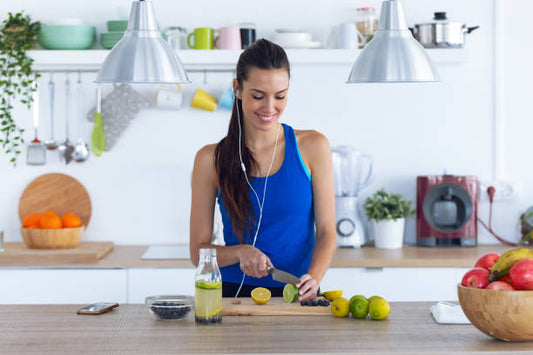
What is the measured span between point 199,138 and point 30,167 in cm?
86

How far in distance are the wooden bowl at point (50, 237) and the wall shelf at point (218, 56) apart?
0.80 m

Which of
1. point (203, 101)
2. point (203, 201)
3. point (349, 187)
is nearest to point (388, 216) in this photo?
point (349, 187)

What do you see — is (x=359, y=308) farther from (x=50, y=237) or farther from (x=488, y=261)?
(x=50, y=237)

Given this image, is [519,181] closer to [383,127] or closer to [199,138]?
[383,127]

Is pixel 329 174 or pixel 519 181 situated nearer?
pixel 329 174

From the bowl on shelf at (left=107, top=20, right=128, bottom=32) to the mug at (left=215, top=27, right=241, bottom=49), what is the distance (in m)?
0.45

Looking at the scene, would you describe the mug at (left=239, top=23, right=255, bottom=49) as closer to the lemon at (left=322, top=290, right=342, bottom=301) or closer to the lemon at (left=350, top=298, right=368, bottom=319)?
the lemon at (left=322, top=290, right=342, bottom=301)

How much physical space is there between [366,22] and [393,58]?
1722 mm

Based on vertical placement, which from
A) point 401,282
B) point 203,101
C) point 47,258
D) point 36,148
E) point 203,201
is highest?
point 203,101

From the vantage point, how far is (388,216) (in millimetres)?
3684

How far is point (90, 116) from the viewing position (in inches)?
152

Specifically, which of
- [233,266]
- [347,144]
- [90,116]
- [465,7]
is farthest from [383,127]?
[233,266]

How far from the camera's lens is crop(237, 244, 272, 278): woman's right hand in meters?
2.11

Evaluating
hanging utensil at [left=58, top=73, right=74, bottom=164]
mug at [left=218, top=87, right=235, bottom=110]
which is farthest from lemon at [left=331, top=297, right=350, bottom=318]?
hanging utensil at [left=58, top=73, right=74, bottom=164]
